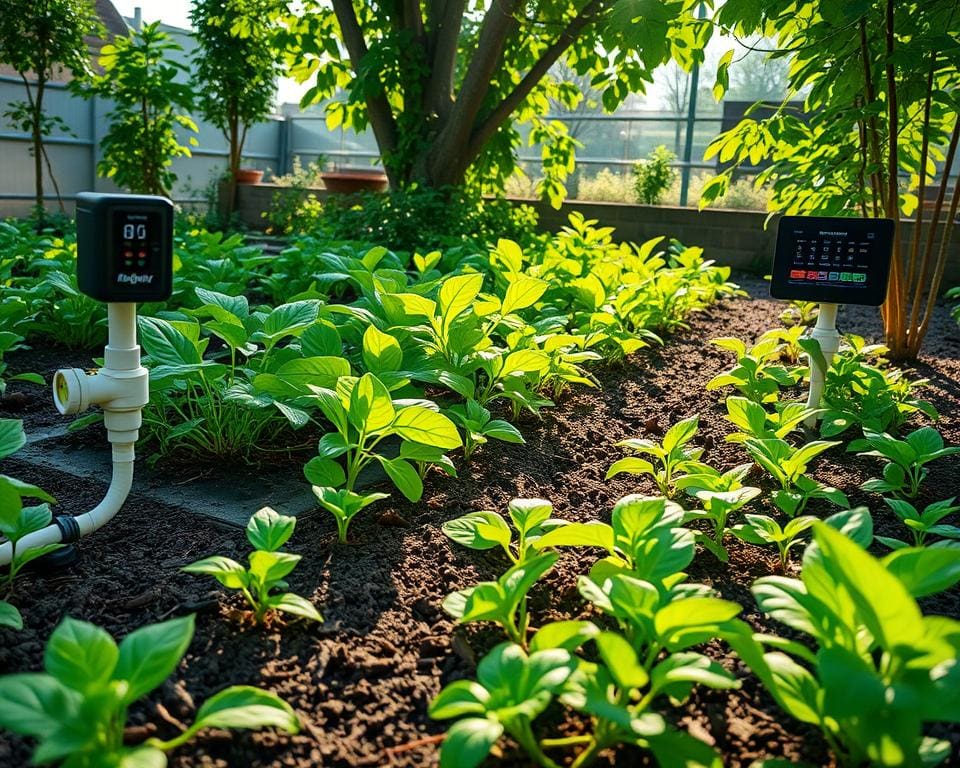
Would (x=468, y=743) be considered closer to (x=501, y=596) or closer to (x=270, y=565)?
(x=501, y=596)

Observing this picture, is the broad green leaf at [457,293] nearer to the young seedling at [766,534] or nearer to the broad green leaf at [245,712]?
the young seedling at [766,534]

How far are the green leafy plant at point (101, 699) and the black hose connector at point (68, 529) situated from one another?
1.83ft

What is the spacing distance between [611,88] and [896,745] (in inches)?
→ 190

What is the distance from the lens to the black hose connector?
5.37ft

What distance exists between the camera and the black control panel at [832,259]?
2473mm

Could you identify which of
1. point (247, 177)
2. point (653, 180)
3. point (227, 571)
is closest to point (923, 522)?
point (227, 571)

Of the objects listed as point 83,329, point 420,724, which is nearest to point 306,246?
point 83,329

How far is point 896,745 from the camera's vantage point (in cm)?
97

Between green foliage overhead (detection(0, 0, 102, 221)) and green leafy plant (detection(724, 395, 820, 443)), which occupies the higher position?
green foliage overhead (detection(0, 0, 102, 221))

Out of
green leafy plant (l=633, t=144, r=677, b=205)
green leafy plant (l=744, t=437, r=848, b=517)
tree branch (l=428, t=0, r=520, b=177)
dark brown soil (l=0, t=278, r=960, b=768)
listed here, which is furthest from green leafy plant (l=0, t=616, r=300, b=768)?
green leafy plant (l=633, t=144, r=677, b=205)

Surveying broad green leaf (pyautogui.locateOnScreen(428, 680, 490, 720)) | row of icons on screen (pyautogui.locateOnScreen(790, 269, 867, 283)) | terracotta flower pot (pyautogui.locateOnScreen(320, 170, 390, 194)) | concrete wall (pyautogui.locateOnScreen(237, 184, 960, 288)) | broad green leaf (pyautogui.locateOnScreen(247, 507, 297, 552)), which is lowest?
broad green leaf (pyautogui.locateOnScreen(428, 680, 490, 720))

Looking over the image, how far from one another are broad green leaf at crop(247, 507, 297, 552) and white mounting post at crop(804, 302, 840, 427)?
67.2 inches

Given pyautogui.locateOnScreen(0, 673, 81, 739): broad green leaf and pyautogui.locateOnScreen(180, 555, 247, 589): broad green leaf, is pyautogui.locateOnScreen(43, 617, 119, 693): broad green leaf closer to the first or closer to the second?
pyautogui.locateOnScreen(0, 673, 81, 739): broad green leaf

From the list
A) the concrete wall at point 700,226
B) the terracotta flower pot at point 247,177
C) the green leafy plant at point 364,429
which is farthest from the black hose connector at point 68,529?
the terracotta flower pot at point 247,177
